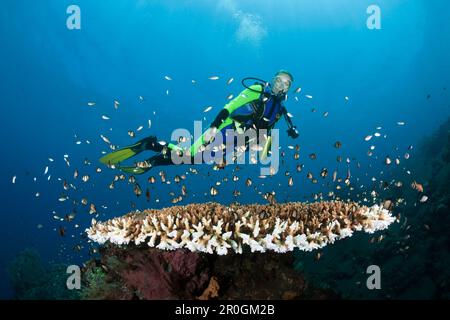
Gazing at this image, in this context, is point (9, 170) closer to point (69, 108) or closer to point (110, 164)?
point (69, 108)

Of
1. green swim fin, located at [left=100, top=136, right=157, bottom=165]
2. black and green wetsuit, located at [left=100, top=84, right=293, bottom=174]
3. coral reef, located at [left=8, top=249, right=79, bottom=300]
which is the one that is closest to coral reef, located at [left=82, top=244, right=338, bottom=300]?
black and green wetsuit, located at [left=100, top=84, right=293, bottom=174]

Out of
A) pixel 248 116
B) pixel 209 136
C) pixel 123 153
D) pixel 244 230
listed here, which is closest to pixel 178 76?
pixel 123 153

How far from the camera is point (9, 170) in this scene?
263ft

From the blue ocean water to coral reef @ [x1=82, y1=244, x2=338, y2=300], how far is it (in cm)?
5330

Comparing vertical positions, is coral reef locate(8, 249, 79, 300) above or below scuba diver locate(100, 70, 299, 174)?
below

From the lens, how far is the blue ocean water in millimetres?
63875

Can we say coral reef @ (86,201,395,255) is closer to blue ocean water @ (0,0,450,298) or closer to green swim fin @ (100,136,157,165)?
green swim fin @ (100,136,157,165)

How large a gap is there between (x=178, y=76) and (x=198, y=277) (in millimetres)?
99132

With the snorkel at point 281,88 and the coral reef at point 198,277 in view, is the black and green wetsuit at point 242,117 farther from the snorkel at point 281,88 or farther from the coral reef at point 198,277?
the coral reef at point 198,277

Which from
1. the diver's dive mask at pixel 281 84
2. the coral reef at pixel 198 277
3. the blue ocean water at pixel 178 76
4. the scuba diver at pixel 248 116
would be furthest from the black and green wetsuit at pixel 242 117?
the blue ocean water at pixel 178 76

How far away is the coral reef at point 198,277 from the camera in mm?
4352

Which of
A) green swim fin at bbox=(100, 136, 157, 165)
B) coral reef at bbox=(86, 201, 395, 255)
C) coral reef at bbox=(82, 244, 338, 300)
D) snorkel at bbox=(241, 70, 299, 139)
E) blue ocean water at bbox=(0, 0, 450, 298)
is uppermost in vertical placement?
blue ocean water at bbox=(0, 0, 450, 298)

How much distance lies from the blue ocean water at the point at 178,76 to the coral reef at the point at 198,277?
53300 millimetres

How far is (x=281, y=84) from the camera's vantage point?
890 cm
